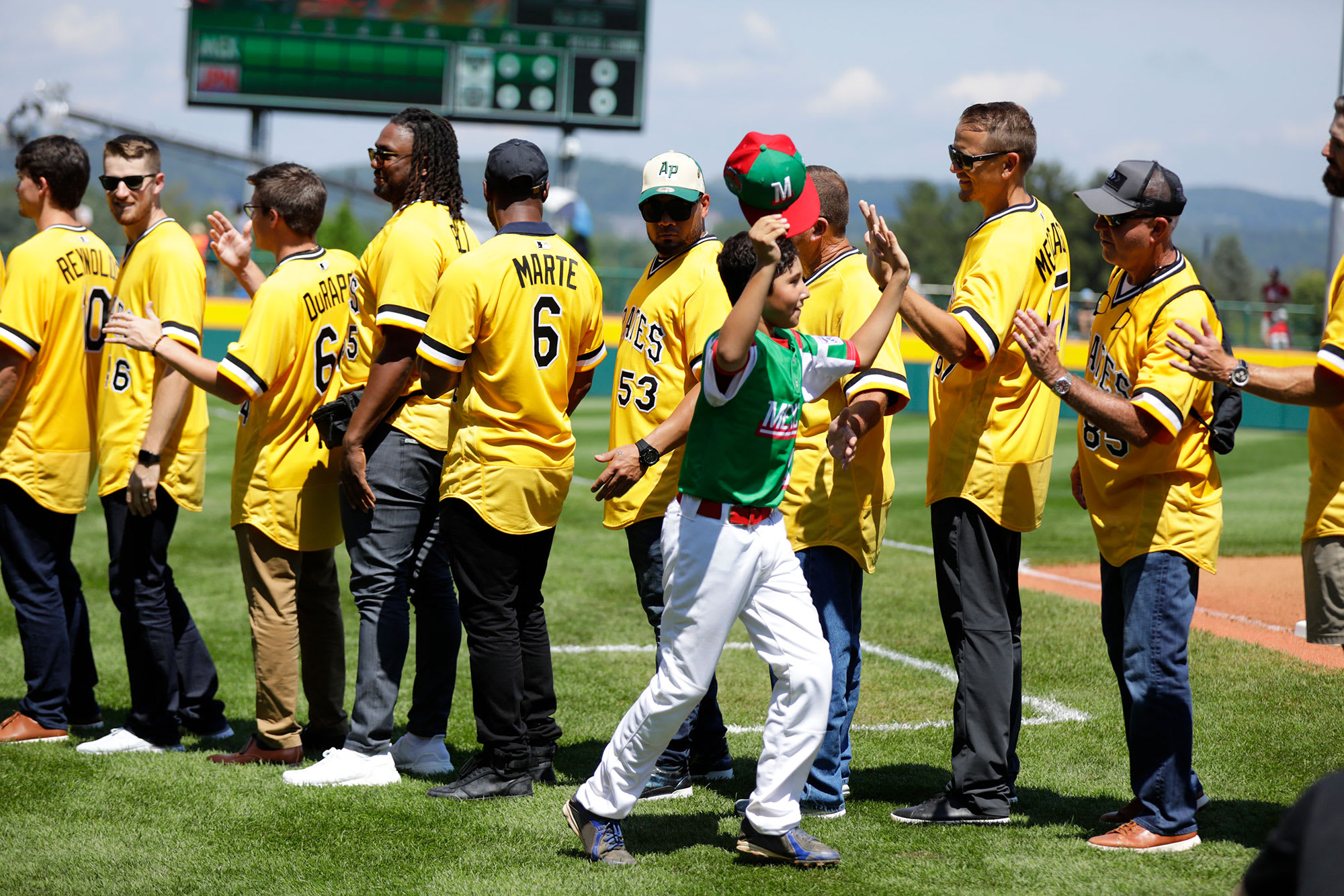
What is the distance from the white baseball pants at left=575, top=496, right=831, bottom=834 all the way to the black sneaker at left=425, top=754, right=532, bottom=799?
2.73ft

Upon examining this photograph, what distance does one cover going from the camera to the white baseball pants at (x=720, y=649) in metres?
3.80

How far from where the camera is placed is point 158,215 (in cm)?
562

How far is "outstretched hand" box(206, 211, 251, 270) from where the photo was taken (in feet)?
18.5

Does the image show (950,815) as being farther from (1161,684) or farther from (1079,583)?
(1079,583)

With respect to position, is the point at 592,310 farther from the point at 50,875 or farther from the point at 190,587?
the point at 190,587

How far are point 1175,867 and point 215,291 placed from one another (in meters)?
33.6

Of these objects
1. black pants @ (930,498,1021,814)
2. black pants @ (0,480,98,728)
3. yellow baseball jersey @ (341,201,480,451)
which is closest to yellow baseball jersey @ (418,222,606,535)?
yellow baseball jersey @ (341,201,480,451)

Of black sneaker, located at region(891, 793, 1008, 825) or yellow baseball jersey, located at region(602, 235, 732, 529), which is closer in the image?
black sneaker, located at region(891, 793, 1008, 825)

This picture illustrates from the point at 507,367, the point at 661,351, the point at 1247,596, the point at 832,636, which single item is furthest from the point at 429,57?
the point at 832,636

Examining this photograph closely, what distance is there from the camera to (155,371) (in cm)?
545

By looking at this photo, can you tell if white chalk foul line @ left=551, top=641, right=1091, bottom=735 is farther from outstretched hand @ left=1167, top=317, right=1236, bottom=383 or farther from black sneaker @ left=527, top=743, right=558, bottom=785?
outstretched hand @ left=1167, top=317, right=1236, bottom=383

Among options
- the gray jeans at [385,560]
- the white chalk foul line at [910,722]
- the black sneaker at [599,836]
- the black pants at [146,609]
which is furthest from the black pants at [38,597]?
the black sneaker at [599,836]

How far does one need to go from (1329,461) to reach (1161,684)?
2.88ft

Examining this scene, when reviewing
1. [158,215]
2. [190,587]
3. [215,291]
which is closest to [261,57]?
[215,291]
